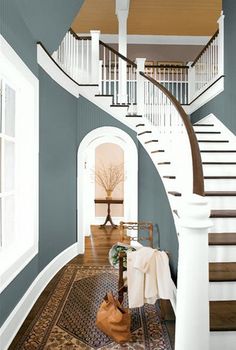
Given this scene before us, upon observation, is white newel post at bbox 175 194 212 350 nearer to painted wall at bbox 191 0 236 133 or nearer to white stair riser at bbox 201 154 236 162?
white stair riser at bbox 201 154 236 162

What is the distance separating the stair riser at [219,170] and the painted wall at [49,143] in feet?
6.86

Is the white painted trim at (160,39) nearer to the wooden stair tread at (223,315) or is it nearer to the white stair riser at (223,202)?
the white stair riser at (223,202)

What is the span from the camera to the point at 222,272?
247cm

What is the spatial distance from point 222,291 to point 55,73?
362 cm

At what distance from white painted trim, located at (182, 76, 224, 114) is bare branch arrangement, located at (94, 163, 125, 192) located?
2.67 m

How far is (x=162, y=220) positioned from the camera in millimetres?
3863

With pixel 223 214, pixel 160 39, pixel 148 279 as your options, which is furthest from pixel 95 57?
pixel 148 279

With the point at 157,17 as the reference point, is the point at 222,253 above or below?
below

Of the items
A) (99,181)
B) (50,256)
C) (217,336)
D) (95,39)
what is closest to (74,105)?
(95,39)

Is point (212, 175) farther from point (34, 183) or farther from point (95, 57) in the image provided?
point (95, 57)

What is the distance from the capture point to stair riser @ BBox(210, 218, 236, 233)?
2936mm

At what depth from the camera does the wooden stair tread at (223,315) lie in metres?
2.04

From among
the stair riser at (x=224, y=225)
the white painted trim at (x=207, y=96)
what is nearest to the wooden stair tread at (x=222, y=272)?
the stair riser at (x=224, y=225)

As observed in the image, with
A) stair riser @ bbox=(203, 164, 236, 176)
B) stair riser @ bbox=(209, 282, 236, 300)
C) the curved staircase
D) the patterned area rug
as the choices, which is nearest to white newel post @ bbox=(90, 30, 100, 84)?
the curved staircase
